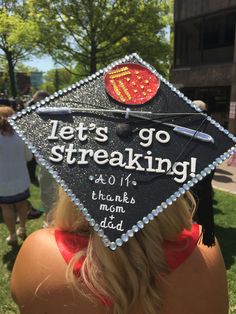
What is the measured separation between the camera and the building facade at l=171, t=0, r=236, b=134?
13609 mm

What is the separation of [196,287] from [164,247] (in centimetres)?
16

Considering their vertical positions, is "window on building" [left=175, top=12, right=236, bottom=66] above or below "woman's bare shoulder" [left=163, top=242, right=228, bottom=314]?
above

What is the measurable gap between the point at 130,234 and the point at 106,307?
0.24 m

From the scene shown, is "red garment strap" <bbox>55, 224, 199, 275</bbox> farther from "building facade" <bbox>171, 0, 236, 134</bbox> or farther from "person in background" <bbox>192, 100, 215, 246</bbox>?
"building facade" <bbox>171, 0, 236, 134</bbox>

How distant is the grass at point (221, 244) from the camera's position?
10.2 feet

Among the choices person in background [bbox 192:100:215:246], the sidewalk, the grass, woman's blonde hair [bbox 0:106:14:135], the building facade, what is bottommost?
the sidewalk

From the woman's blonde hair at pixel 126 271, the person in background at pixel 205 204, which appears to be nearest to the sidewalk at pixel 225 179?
the person in background at pixel 205 204

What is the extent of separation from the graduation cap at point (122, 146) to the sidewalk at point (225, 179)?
5.54 meters

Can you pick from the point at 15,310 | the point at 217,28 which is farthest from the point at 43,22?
the point at 15,310

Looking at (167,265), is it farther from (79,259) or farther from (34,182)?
(34,182)

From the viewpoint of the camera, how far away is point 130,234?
1132 millimetres

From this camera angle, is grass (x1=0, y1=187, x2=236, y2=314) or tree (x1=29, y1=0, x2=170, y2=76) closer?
grass (x1=0, y1=187, x2=236, y2=314)

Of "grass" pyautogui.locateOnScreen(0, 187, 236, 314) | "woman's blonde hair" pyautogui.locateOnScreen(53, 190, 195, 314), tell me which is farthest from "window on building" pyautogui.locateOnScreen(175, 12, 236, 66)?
"woman's blonde hair" pyautogui.locateOnScreen(53, 190, 195, 314)

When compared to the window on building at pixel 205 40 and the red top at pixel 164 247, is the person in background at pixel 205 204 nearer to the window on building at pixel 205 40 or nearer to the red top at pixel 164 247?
the red top at pixel 164 247
